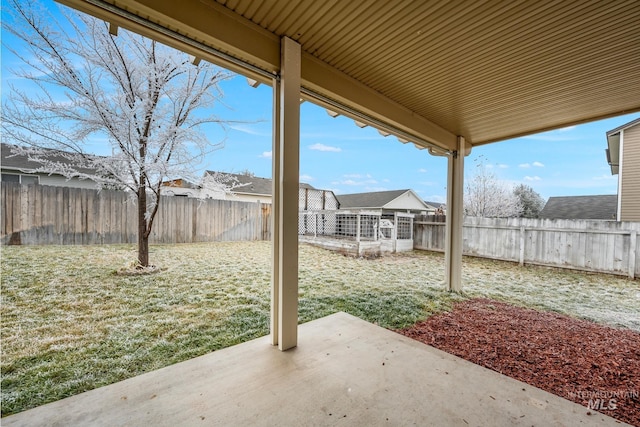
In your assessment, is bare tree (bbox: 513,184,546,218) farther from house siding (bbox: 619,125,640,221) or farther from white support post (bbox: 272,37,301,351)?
white support post (bbox: 272,37,301,351)

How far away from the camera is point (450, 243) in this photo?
4117 millimetres

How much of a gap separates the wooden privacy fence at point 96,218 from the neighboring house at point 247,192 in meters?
0.53

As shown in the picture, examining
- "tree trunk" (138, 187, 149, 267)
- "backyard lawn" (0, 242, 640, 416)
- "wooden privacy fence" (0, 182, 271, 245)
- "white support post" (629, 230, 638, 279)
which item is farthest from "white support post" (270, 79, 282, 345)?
"white support post" (629, 230, 638, 279)

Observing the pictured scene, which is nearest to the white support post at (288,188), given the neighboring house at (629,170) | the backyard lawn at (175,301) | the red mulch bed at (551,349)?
the backyard lawn at (175,301)

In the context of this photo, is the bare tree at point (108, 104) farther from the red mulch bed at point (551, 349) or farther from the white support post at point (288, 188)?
the red mulch bed at point (551, 349)

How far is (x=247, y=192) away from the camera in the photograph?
32.9 feet

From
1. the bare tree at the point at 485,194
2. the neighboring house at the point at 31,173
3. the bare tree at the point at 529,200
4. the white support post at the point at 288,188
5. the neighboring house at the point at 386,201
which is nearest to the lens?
the white support post at the point at 288,188

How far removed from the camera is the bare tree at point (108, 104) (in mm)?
3395

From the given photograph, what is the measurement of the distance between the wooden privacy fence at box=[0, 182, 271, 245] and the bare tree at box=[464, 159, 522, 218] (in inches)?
404

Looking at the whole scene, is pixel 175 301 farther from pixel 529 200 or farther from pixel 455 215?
pixel 529 200

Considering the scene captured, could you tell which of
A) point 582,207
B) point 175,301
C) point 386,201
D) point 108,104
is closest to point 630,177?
point 582,207

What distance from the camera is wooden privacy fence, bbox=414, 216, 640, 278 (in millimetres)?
4785

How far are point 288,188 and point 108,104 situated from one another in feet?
11.8

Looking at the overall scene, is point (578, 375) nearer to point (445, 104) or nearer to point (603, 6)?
point (603, 6)
